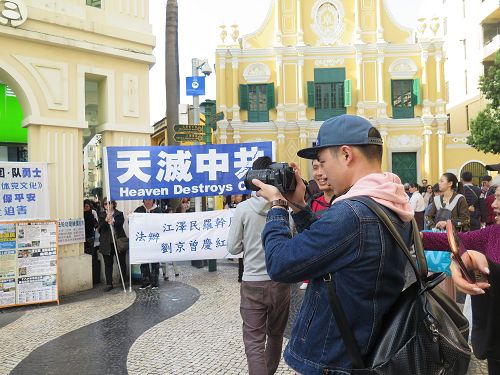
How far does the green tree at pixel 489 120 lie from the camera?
1819 cm

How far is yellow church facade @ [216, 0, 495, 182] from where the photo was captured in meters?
24.2

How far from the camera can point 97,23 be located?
26.6 feet

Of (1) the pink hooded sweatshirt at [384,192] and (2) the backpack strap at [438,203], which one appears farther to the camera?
(2) the backpack strap at [438,203]

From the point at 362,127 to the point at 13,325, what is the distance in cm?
580

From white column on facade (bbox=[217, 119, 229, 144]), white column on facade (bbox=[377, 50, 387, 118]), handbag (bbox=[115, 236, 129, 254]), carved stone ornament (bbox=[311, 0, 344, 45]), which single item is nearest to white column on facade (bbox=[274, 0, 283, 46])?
carved stone ornament (bbox=[311, 0, 344, 45])

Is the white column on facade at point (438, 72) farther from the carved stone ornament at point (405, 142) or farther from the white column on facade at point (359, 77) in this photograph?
the white column on facade at point (359, 77)

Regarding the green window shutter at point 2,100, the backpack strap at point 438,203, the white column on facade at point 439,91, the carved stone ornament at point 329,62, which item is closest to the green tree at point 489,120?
the white column on facade at point 439,91

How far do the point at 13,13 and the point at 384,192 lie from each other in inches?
289

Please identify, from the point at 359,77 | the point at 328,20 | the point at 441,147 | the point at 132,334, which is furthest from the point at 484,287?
the point at 328,20

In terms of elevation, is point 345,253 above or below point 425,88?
below

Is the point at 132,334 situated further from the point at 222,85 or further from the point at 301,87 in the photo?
the point at 301,87

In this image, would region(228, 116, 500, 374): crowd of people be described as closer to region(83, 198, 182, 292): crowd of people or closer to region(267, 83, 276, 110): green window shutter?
region(83, 198, 182, 292): crowd of people

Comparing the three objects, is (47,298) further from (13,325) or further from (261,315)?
(261,315)

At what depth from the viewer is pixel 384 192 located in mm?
1726
